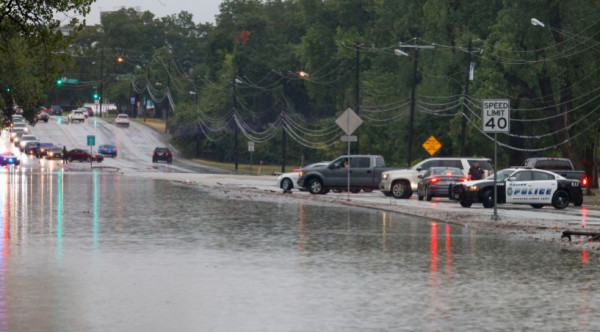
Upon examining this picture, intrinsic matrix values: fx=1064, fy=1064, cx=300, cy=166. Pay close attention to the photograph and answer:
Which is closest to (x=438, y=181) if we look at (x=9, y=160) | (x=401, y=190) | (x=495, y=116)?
(x=401, y=190)

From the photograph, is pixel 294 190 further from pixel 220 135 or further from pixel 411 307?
pixel 220 135

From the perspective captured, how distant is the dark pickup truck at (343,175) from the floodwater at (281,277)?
57.4 ft

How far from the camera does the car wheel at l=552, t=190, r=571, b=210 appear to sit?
35.1 meters

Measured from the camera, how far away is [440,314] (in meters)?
11.8

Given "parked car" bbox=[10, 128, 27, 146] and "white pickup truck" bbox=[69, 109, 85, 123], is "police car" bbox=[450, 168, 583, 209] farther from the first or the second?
"white pickup truck" bbox=[69, 109, 85, 123]

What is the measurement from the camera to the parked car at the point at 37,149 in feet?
368

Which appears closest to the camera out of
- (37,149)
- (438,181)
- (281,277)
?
(281,277)

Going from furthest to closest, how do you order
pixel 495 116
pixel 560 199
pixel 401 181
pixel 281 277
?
pixel 401 181
pixel 560 199
pixel 495 116
pixel 281 277

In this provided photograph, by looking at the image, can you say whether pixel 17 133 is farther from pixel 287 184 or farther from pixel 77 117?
pixel 287 184

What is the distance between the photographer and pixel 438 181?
39.1 m

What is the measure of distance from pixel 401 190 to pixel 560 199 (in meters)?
8.20

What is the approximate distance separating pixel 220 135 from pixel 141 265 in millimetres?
112318

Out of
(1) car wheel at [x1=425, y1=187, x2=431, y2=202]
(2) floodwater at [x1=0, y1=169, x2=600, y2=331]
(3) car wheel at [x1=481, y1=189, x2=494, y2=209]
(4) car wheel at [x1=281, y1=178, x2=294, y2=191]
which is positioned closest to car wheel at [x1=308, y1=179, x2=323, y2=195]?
(4) car wheel at [x1=281, y1=178, x2=294, y2=191]

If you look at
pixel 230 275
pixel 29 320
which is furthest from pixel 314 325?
pixel 230 275
